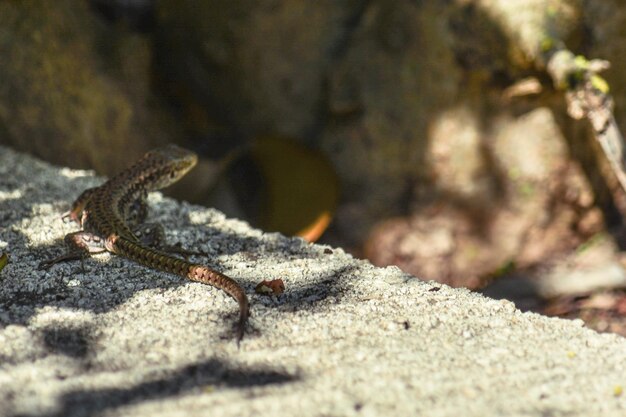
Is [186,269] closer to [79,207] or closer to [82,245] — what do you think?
[82,245]

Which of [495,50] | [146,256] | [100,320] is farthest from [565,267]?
[100,320]

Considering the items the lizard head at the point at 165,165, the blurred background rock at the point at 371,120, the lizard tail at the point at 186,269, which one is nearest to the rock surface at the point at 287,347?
the lizard tail at the point at 186,269

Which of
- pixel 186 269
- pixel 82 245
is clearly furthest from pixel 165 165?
pixel 186 269

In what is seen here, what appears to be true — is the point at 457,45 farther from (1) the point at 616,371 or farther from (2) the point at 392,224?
(1) the point at 616,371

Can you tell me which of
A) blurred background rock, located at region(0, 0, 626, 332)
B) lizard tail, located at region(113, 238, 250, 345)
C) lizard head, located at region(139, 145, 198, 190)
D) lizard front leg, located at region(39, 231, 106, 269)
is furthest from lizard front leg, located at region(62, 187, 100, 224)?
blurred background rock, located at region(0, 0, 626, 332)

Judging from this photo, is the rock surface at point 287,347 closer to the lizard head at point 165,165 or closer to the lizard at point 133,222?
the lizard at point 133,222

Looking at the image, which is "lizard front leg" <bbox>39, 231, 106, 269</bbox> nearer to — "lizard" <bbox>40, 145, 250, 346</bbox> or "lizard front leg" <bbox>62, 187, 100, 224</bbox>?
"lizard" <bbox>40, 145, 250, 346</bbox>
